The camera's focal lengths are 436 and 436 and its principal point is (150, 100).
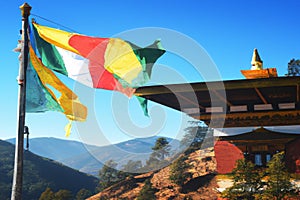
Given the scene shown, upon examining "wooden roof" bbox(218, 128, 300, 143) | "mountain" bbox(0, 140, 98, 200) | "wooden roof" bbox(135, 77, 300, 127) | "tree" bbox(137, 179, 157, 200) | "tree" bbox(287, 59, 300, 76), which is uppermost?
"tree" bbox(287, 59, 300, 76)

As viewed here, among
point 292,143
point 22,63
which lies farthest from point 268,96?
point 22,63

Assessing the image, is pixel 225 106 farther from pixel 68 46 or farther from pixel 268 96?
pixel 68 46

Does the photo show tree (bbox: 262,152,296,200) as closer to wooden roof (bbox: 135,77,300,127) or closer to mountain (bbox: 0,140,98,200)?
wooden roof (bbox: 135,77,300,127)

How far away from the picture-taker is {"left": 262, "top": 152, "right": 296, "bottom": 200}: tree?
10.6 meters

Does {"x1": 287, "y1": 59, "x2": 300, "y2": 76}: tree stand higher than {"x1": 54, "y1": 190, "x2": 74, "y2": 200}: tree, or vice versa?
{"x1": 287, "y1": 59, "x2": 300, "y2": 76}: tree

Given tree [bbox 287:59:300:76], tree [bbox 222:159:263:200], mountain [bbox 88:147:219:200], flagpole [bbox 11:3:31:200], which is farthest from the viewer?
tree [bbox 287:59:300:76]

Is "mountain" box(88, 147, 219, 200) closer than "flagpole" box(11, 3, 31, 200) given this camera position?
No

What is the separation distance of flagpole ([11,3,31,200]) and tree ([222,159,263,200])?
563cm

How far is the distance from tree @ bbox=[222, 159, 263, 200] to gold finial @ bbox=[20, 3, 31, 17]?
632cm

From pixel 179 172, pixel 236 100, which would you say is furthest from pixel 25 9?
pixel 179 172

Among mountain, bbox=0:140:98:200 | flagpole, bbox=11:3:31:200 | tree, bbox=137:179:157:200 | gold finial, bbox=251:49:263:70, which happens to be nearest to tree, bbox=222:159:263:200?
gold finial, bbox=251:49:263:70

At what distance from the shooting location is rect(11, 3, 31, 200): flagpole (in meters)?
7.84

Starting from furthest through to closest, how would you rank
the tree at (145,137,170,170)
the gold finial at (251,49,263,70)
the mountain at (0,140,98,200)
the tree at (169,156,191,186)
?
the mountain at (0,140,98,200) → the tree at (145,137,170,170) → the tree at (169,156,191,186) → the gold finial at (251,49,263,70)

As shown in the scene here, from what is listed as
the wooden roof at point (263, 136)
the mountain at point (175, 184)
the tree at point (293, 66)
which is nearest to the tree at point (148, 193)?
the mountain at point (175, 184)
